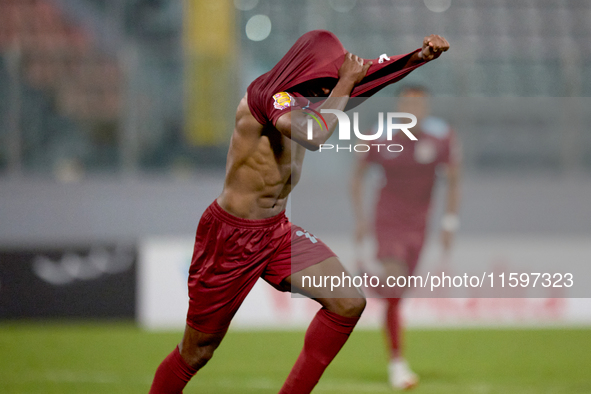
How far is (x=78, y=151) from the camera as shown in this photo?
345 inches

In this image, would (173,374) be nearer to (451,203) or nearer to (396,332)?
(396,332)

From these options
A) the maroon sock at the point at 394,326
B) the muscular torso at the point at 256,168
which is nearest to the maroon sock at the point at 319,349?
the muscular torso at the point at 256,168

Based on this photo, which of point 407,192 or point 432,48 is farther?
point 407,192

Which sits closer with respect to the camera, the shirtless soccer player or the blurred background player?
the shirtless soccer player

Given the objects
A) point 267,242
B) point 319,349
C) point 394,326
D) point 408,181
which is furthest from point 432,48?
point 394,326

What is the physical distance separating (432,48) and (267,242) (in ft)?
3.80

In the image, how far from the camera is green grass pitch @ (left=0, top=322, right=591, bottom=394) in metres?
5.05

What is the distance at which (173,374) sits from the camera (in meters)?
3.49

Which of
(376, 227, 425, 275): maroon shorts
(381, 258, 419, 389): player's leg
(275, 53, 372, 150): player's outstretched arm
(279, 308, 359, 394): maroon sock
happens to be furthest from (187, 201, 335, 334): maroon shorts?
(376, 227, 425, 275): maroon shorts

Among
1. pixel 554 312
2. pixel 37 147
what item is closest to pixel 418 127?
pixel 554 312

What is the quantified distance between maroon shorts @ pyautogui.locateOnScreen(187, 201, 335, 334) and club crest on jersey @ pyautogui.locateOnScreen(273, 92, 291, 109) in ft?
2.22

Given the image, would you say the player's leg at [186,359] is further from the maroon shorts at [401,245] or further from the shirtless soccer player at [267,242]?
the maroon shorts at [401,245]

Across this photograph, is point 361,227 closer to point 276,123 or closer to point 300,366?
point 300,366

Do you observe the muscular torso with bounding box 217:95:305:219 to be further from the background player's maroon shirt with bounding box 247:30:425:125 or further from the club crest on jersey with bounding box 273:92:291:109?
the club crest on jersey with bounding box 273:92:291:109
